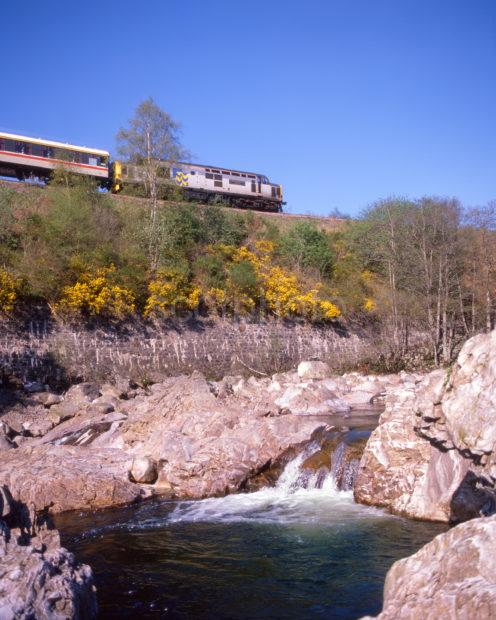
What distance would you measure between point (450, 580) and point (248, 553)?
381cm

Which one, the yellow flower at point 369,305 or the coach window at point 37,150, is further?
the yellow flower at point 369,305

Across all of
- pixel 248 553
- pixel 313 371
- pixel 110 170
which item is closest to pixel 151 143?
pixel 110 170

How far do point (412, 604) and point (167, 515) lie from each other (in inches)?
217

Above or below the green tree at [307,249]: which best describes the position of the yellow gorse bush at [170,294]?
below

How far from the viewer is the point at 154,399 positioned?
11.4 meters

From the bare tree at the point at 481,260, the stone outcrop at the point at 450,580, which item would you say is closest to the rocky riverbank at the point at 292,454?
the stone outcrop at the point at 450,580

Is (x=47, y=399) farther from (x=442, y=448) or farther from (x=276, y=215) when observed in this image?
(x=276, y=215)

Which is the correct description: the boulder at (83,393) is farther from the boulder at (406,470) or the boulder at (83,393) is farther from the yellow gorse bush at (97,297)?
the boulder at (406,470)

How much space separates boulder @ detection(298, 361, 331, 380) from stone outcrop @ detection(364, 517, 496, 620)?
16.1m

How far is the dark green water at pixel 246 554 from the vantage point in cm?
512

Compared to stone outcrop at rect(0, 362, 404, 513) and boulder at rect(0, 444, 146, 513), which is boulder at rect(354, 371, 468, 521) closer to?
stone outcrop at rect(0, 362, 404, 513)

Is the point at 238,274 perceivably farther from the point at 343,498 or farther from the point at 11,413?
the point at 343,498

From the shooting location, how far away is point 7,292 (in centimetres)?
1697

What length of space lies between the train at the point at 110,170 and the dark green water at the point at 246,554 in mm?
18500
